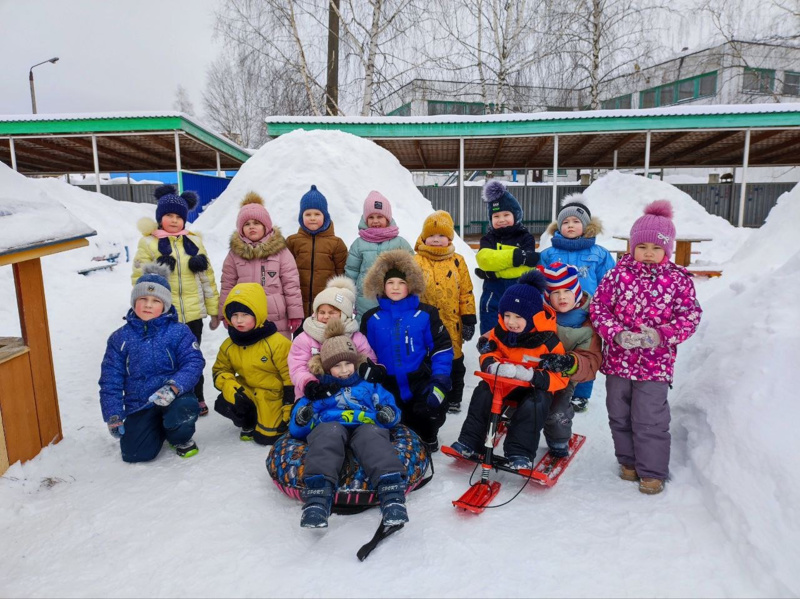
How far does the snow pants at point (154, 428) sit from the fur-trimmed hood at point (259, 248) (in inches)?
46.4

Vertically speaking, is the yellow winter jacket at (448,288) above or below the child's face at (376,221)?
below

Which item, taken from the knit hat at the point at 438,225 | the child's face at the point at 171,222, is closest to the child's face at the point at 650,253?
the knit hat at the point at 438,225

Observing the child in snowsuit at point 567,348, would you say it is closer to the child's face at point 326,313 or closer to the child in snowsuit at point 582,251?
the child in snowsuit at point 582,251

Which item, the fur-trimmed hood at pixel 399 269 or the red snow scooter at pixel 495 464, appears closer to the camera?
the red snow scooter at pixel 495 464

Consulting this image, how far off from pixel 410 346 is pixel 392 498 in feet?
3.60

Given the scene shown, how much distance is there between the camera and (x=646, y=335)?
8.97 feet

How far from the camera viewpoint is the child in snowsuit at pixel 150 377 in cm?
325

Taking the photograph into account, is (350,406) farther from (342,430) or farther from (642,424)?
(642,424)

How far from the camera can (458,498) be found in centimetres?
279

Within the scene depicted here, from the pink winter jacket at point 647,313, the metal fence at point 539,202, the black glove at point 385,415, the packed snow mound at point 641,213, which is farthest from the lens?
the metal fence at point 539,202

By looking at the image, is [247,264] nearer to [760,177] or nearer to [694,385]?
[694,385]

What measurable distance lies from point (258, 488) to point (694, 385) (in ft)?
8.82

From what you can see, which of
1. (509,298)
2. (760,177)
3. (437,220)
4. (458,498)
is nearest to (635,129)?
(437,220)

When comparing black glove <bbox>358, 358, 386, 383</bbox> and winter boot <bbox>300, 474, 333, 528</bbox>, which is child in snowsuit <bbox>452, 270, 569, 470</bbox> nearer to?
black glove <bbox>358, 358, 386, 383</bbox>
